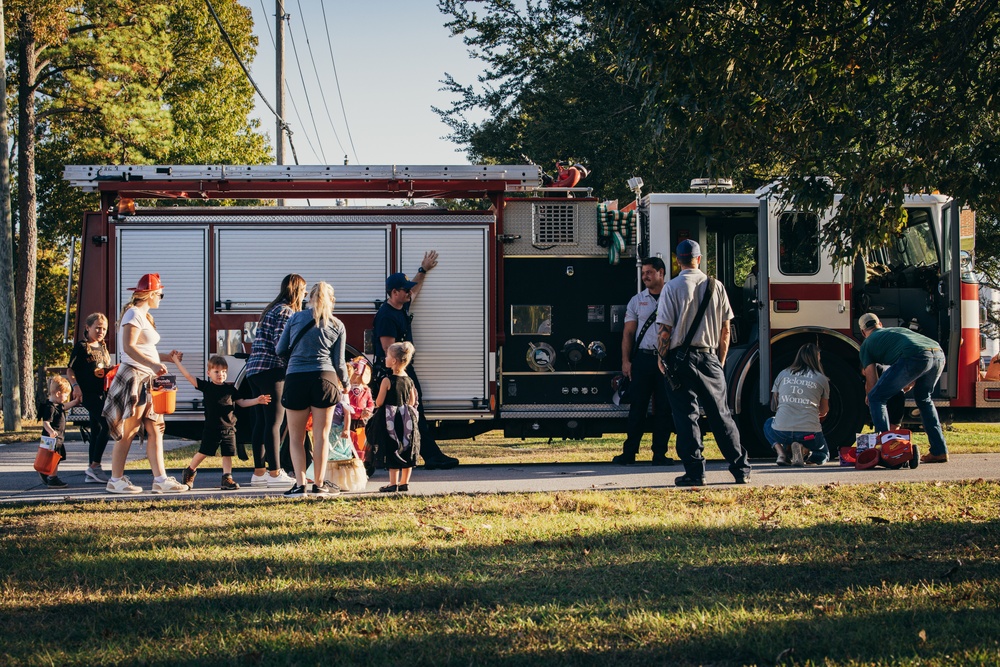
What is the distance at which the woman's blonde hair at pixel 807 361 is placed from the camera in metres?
10.3

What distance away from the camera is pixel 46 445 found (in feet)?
30.9

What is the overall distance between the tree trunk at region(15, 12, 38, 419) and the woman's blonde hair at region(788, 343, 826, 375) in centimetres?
1654

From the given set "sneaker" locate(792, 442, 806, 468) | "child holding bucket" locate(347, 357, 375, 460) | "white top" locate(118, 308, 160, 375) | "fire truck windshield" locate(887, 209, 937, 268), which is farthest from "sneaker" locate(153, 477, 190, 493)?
"fire truck windshield" locate(887, 209, 937, 268)

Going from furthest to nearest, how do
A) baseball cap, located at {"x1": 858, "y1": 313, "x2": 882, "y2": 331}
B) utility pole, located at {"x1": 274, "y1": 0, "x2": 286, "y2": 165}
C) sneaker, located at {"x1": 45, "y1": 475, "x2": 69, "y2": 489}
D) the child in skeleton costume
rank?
1. utility pole, located at {"x1": 274, "y1": 0, "x2": 286, "y2": 165}
2. baseball cap, located at {"x1": 858, "y1": 313, "x2": 882, "y2": 331}
3. sneaker, located at {"x1": 45, "y1": 475, "x2": 69, "y2": 489}
4. the child in skeleton costume

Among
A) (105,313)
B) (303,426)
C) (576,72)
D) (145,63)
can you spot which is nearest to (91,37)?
(145,63)

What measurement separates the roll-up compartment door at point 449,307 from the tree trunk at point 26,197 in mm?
13511

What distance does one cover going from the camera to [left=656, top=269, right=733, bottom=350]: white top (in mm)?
8859

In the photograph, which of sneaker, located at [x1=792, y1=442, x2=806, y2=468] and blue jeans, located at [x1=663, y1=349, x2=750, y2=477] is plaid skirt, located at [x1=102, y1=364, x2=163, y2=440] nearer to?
blue jeans, located at [x1=663, y1=349, x2=750, y2=477]

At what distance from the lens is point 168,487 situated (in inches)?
353

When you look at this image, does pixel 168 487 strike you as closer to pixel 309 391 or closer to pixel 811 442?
pixel 309 391

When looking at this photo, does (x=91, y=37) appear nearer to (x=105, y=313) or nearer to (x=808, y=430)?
(x=105, y=313)

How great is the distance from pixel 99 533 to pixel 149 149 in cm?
1884

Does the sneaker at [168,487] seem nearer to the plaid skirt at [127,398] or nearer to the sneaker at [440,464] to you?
the plaid skirt at [127,398]

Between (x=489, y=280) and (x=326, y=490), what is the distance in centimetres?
338
